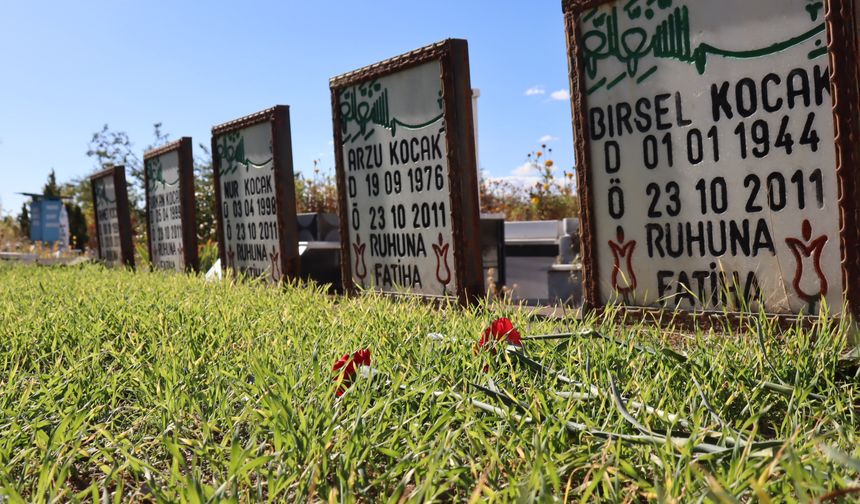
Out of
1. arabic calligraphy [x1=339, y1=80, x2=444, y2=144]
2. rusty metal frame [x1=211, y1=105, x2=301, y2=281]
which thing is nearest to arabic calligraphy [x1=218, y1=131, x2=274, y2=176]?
rusty metal frame [x1=211, y1=105, x2=301, y2=281]

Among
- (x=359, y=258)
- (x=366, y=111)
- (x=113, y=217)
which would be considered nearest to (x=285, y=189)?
(x=359, y=258)

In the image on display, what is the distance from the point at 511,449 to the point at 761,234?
1.75 meters

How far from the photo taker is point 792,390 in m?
1.95

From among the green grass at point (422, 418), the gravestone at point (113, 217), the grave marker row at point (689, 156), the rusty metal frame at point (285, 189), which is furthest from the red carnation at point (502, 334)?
the gravestone at point (113, 217)

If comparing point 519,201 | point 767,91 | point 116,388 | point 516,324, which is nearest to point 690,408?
point 516,324

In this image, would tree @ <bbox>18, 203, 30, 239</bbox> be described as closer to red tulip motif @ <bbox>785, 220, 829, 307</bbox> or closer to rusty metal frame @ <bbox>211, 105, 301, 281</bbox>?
rusty metal frame @ <bbox>211, 105, 301, 281</bbox>

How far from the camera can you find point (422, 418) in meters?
1.82

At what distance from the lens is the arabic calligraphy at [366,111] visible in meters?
4.60

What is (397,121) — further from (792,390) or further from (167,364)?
(792,390)

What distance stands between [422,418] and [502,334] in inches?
24.3

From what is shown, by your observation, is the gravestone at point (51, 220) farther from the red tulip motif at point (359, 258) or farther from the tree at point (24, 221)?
the red tulip motif at point (359, 258)

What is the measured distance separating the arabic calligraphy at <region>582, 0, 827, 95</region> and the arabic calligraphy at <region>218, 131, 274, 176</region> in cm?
354

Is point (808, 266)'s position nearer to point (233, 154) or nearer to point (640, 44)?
point (640, 44)

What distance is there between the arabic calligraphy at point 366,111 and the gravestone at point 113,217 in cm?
587
